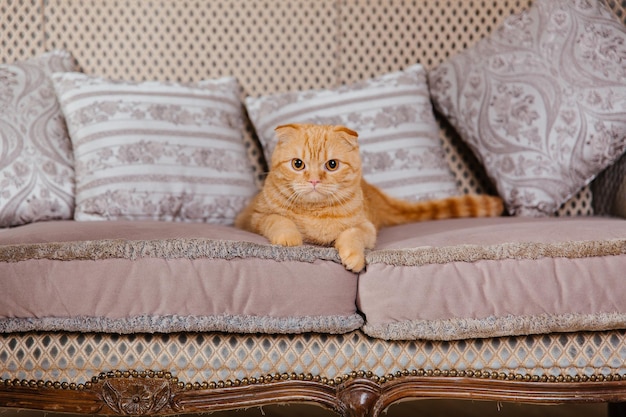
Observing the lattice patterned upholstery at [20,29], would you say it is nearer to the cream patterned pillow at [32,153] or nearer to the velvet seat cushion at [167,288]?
the cream patterned pillow at [32,153]

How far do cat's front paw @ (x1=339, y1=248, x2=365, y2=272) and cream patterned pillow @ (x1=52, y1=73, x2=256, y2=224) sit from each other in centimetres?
70

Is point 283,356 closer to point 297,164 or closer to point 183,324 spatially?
point 183,324

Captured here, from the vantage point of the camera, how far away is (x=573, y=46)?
5.94ft

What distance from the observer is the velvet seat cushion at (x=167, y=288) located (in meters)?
1.19

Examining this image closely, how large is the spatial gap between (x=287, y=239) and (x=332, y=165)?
267mm

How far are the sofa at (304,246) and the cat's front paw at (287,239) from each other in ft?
0.16

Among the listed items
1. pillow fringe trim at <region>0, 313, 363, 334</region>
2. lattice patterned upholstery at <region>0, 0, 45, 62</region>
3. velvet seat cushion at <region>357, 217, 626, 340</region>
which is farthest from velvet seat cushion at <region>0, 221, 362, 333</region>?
lattice patterned upholstery at <region>0, 0, 45, 62</region>

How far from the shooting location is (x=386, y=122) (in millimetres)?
1922

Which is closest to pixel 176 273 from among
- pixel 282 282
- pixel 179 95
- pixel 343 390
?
pixel 282 282

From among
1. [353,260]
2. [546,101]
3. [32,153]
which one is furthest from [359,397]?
[32,153]

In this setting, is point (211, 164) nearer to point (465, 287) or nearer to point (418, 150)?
point (418, 150)

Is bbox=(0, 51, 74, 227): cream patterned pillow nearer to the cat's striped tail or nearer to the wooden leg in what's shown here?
the cat's striped tail

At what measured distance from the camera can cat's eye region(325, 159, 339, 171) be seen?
144 centimetres

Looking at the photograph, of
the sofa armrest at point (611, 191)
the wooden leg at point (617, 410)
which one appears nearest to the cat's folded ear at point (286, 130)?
the sofa armrest at point (611, 191)
